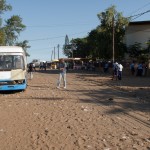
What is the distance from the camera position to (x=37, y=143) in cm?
848

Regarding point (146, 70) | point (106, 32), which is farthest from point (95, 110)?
point (106, 32)

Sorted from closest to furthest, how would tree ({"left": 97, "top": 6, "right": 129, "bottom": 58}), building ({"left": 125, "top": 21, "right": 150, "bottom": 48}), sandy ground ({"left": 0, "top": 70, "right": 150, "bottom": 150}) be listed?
sandy ground ({"left": 0, "top": 70, "right": 150, "bottom": 150}), tree ({"left": 97, "top": 6, "right": 129, "bottom": 58}), building ({"left": 125, "top": 21, "right": 150, "bottom": 48})

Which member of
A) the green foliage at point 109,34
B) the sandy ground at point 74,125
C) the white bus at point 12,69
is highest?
the green foliage at point 109,34

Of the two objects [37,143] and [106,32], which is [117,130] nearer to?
[37,143]

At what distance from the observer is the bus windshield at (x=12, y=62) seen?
19.6 meters

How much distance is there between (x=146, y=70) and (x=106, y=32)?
1564 centimetres

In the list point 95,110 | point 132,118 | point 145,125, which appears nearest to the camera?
point 145,125

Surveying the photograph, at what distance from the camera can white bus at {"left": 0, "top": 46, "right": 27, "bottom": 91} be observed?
1911cm

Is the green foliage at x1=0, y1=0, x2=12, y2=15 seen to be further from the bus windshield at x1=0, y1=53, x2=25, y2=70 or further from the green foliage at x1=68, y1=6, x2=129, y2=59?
the bus windshield at x1=0, y1=53, x2=25, y2=70

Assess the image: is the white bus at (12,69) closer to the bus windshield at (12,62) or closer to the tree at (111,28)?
the bus windshield at (12,62)

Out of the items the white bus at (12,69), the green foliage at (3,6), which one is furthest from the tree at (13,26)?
the white bus at (12,69)

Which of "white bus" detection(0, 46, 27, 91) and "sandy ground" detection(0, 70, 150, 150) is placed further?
"white bus" detection(0, 46, 27, 91)

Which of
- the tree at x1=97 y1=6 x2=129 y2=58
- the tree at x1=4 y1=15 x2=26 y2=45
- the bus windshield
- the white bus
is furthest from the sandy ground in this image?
the tree at x1=4 y1=15 x2=26 y2=45

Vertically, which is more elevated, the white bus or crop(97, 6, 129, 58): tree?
crop(97, 6, 129, 58): tree
